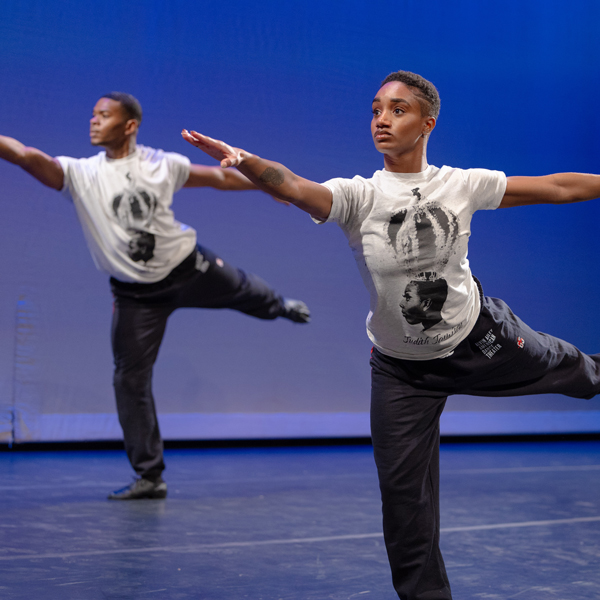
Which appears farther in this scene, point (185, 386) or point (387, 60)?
point (387, 60)

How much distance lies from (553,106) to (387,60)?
1.49 m

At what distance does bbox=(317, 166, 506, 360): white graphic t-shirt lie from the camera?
1.87 metres

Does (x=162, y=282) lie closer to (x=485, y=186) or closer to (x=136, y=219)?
(x=136, y=219)

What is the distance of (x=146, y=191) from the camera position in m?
3.42

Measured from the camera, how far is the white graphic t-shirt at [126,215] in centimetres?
336

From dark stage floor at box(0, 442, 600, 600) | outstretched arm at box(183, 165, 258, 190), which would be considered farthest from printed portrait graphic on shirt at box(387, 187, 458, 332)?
outstretched arm at box(183, 165, 258, 190)

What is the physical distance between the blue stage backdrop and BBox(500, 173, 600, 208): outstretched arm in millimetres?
3395

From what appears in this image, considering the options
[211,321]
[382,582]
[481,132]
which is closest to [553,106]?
[481,132]

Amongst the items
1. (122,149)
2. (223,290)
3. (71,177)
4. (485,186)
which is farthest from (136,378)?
(485,186)

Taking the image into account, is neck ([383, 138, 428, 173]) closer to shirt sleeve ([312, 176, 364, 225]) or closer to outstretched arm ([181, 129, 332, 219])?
shirt sleeve ([312, 176, 364, 225])

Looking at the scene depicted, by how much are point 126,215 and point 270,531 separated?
1569mm

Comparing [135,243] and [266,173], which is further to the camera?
[135,243]

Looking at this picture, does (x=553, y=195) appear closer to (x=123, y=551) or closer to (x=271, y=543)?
(x=271, y=543)

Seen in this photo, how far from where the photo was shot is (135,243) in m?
3.36
